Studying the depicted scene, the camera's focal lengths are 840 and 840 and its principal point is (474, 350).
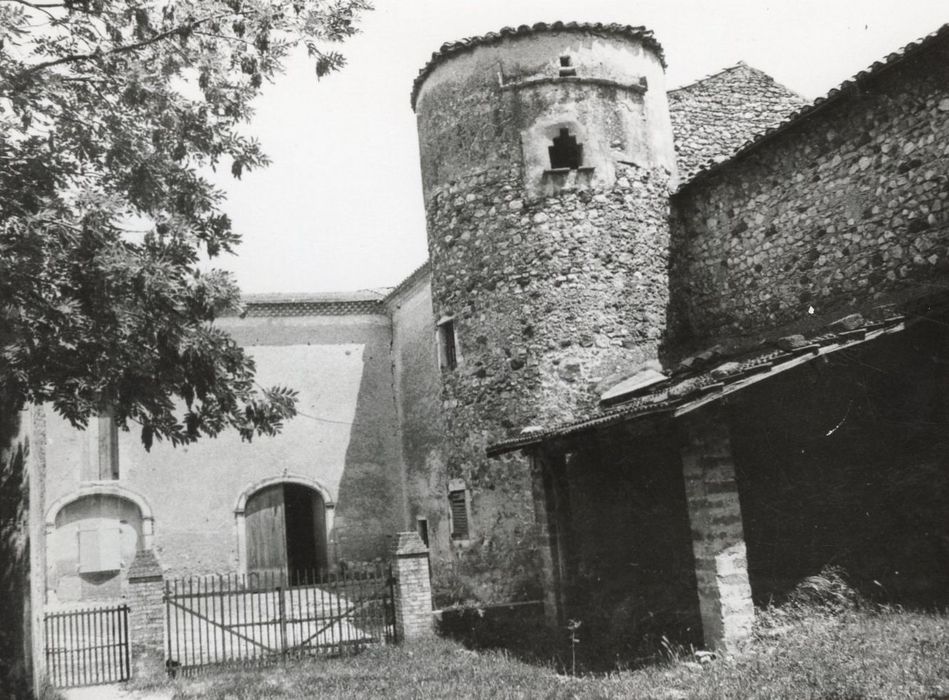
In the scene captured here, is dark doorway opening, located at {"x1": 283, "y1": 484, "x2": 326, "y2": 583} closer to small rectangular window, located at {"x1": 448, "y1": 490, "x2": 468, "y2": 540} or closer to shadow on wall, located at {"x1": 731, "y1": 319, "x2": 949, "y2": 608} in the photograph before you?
small rectangular window, located at {"x1": 448, "y1": 490, "x2": 468, "y2": 540}

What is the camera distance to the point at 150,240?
729 centimetres

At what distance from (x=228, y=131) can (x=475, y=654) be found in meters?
6.66

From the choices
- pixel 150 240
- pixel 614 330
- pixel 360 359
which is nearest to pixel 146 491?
pixel 360 359

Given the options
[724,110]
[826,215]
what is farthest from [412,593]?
[724,110]

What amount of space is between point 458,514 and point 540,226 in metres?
4.74

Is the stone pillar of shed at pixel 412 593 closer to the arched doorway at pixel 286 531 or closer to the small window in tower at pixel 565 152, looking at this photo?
the small window in tower at pixel 565 152

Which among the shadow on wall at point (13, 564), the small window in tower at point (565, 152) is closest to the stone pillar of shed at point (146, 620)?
the shadow on wall at point (13, 564)

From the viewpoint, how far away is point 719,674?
704 centimetres

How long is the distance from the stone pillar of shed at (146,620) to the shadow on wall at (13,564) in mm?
1964

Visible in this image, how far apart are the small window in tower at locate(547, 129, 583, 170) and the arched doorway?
11.9 m

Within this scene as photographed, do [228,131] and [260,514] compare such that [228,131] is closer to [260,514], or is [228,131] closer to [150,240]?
[150,240]

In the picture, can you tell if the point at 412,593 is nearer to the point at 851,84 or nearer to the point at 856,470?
the point at 856,470

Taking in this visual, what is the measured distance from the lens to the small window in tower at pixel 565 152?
42.4 feet

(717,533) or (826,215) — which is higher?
(826,215)
